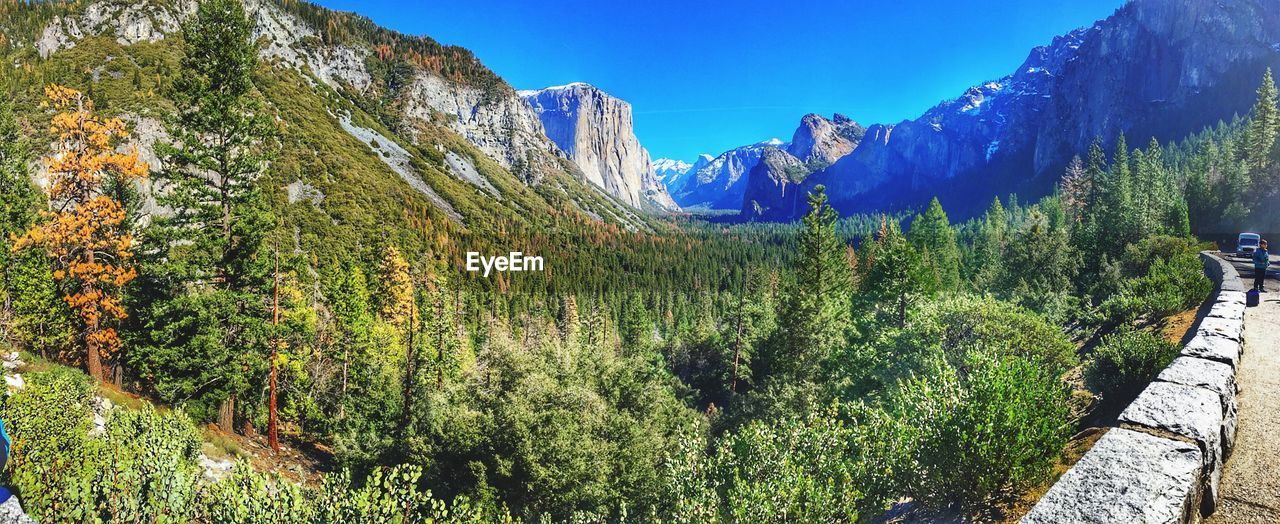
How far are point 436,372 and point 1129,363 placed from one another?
3534 centimetres

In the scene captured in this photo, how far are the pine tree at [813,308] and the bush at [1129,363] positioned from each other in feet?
59.4

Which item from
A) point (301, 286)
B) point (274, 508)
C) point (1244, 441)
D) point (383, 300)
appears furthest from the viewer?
point (383, 300)

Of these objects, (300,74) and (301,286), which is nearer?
(301,286)

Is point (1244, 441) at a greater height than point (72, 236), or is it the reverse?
point (72, 236)

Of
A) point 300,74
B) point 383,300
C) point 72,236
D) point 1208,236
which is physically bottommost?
point 383,300

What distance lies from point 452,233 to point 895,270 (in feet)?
314

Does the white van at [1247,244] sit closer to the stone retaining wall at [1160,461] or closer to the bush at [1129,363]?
the bush at [1129,363]

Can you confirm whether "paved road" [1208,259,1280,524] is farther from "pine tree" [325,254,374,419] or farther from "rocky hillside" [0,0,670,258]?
"rocky hillside" [0,0,670,258]

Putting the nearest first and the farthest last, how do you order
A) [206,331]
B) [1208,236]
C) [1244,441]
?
[1244,441] → [206,331] → [1208,236]

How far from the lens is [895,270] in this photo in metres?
36.6

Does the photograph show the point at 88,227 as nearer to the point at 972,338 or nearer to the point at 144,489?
the point at 144,489

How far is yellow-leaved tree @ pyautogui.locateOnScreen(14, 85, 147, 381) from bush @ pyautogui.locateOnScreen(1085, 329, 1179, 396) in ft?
102

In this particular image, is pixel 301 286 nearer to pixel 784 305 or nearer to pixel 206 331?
pixel 206 331

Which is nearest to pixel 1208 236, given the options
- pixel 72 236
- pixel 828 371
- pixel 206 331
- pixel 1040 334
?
pixel 828 371
